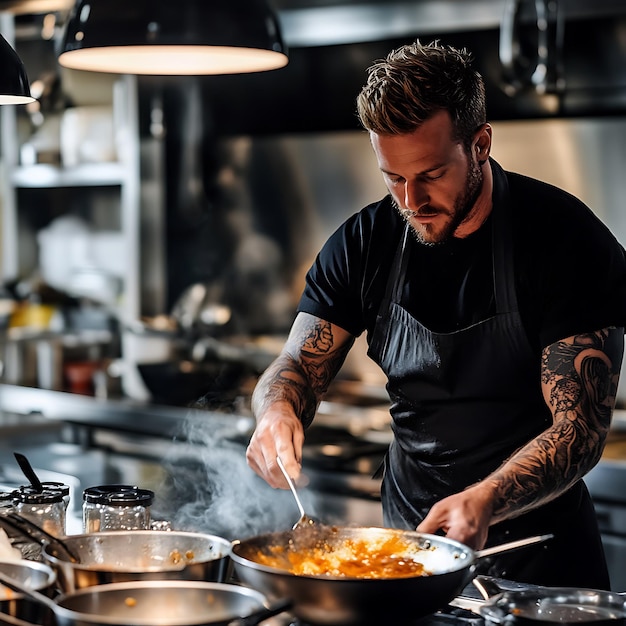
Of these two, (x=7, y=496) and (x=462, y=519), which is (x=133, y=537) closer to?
(x=7, y=496)

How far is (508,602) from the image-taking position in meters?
1.70

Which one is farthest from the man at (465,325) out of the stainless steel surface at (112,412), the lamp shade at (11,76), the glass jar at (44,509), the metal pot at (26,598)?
the stainless steel surface at (112,412)

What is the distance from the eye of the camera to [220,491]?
2717 millimetres

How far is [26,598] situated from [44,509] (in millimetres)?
483

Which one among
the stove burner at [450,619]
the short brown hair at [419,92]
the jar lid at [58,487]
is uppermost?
the short brown hair at [419,92]

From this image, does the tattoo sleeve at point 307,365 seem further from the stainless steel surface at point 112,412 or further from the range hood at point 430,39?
the stainless steel surface at point 112,412

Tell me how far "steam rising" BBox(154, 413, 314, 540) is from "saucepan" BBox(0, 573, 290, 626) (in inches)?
26.4

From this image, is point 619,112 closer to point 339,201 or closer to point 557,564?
point 339,201

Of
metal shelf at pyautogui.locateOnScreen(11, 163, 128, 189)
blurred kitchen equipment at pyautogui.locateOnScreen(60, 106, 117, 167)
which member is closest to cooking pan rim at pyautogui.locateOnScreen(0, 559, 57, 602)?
metal shelf at pyautogui.locateOnScreen(11, 163, 128, 189)

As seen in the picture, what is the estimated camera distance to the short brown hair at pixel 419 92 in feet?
7.62

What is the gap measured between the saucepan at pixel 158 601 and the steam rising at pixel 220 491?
26.4 inches

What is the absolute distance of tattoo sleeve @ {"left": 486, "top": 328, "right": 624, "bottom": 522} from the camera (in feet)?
7.11

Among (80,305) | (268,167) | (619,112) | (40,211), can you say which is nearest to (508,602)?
(619,112)

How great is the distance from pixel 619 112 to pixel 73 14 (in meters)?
2.92
